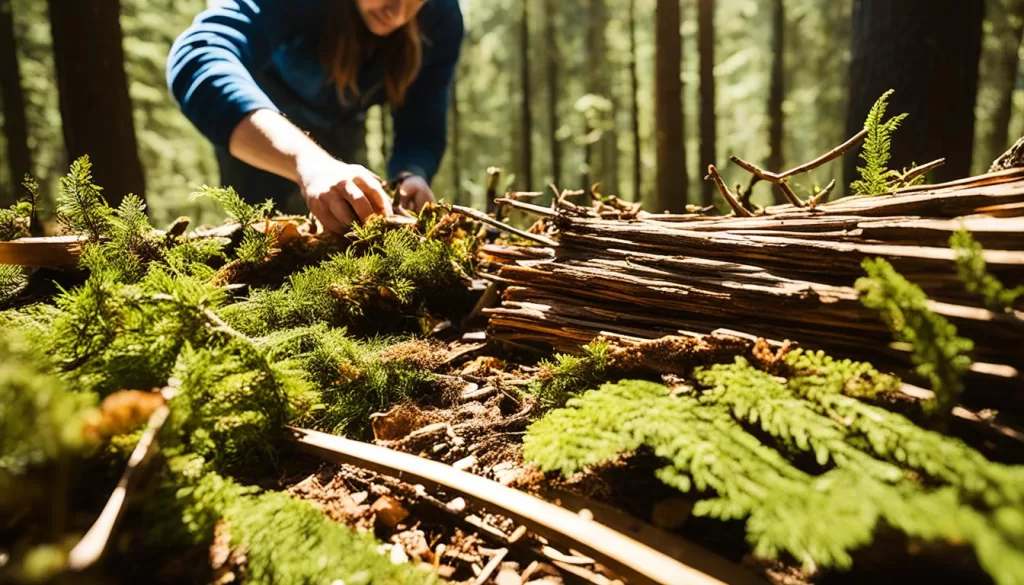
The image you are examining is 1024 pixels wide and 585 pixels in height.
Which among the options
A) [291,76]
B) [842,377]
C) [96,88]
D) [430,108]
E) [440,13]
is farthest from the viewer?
[430,108]

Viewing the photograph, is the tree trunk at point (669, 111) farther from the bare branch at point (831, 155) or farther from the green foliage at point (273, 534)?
the green foliage at point (273, 534)

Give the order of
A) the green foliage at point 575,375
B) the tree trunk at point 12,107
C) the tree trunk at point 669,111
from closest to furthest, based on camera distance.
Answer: the green foliage at point 575,375 < the tree trunk at point 669,111 < the tree trunk at point 12,107

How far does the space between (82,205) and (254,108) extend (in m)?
1.11

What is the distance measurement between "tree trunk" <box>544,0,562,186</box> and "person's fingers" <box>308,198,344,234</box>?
15929mm

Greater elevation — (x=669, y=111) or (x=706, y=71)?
(x=706, y=71)

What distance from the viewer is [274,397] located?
1.43m

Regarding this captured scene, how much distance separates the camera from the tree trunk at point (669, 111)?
7645 millimetres

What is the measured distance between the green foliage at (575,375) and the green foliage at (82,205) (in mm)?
1835

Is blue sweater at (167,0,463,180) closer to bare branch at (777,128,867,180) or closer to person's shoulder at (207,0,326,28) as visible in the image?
person's shoulder at (207,0,326,28)

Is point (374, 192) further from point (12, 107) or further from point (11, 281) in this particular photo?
point (12, 107)

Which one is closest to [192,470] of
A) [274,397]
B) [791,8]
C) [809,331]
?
[274,397]

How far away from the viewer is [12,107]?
10.3 meters

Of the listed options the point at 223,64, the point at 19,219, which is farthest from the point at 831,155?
the point at 19,219

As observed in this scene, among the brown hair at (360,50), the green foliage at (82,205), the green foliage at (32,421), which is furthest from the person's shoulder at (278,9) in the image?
the green foliage at (32,421)
